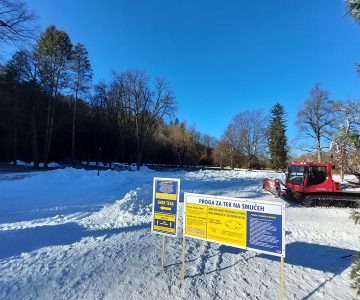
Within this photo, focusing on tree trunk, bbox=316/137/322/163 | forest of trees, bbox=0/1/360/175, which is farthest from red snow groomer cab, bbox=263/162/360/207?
tree trunk, bbox=316/137/322/163

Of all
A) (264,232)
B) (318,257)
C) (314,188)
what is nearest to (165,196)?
(264,232)

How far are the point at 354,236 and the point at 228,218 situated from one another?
5830 millimetres

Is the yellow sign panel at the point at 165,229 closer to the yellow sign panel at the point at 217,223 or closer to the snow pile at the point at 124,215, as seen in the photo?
the yellow sign panel at the point at 217,223

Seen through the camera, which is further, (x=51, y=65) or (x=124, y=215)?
(x=51, y=65)

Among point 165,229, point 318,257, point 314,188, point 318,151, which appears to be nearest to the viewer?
point 165,229

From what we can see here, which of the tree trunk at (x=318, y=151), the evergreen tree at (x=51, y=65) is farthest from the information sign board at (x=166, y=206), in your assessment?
the tree trunk at (x=318, y=151)

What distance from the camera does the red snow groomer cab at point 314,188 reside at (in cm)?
1412

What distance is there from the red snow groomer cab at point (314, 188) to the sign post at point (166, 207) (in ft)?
35.4

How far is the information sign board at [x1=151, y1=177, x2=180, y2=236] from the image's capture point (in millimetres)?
5438

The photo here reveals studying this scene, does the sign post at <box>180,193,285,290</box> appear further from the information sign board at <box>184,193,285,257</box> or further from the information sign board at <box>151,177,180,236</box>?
the information sign board at <box>151,177,180,236</box>

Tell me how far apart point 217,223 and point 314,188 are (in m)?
12.2

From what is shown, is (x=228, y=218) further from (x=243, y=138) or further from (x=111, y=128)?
(x=243, y=138)

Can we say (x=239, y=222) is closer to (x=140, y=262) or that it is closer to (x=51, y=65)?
(x=140, y=262)

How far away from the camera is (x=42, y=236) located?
23.8 ft
